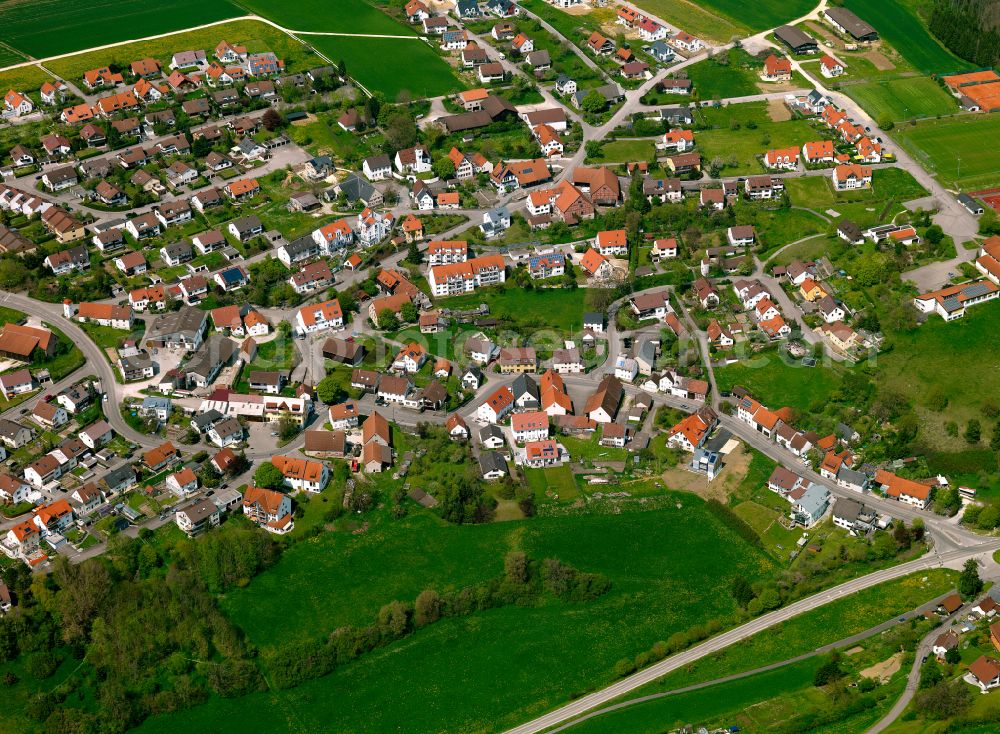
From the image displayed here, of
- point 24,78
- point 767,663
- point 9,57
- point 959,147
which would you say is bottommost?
point 9,57


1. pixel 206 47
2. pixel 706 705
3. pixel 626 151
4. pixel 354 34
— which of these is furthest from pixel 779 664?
pixel 206 47

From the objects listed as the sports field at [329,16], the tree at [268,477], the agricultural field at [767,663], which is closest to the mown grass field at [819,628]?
the agricultural field at [767,663]

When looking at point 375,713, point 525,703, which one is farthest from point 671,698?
point 375,713

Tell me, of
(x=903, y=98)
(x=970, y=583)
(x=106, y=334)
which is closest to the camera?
(x=970, y=583)

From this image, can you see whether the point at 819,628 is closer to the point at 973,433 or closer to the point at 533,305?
the point at 973,433

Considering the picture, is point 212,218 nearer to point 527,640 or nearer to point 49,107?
point 49,107

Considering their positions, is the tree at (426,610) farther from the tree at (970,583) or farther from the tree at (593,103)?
the tree at (593,103)

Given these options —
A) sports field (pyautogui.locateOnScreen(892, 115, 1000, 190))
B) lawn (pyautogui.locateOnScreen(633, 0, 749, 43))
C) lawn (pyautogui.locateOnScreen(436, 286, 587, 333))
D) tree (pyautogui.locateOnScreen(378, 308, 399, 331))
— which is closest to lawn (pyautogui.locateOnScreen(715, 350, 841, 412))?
lawn (pyautogui.locateOnScreen(436, 286, 587, 333))
